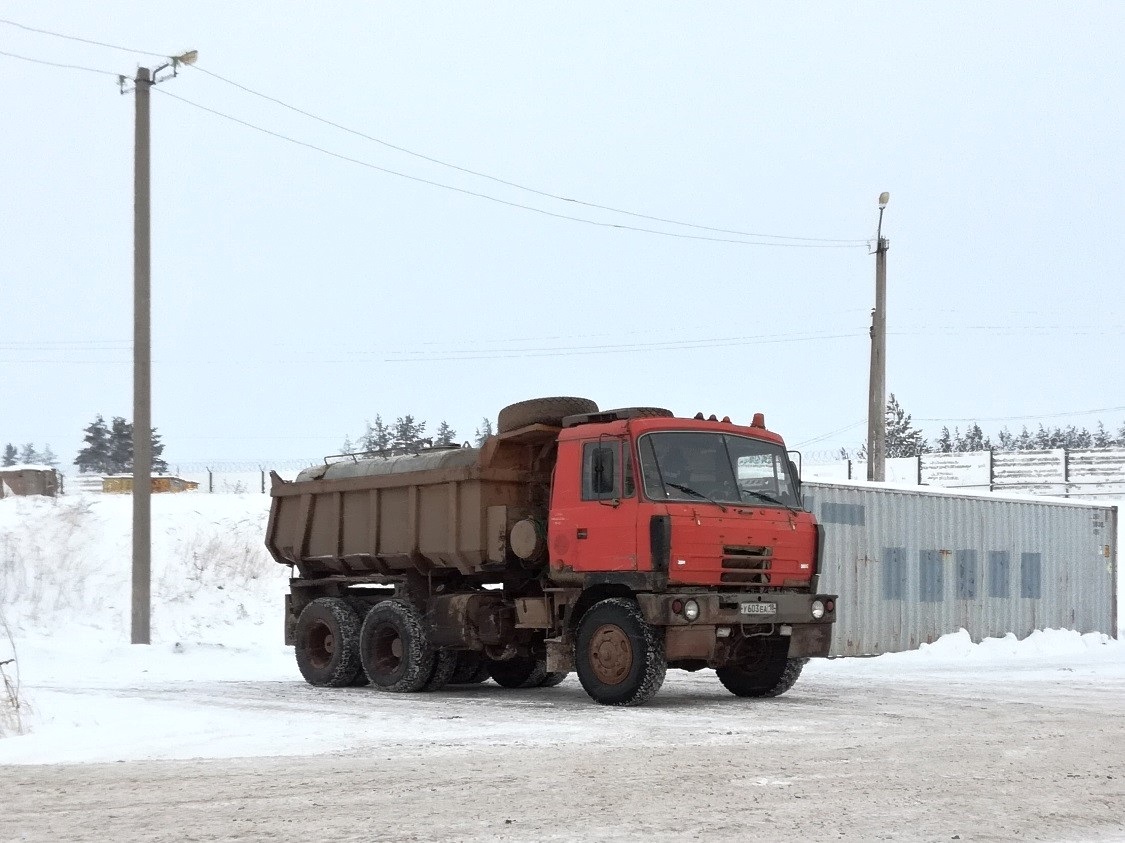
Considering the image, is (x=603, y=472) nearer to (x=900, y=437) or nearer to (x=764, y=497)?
(x=764, y=497)

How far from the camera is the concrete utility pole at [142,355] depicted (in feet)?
69.7

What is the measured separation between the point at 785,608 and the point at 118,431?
96.5m

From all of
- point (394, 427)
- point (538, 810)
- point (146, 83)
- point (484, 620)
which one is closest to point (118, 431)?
point (394, 427)

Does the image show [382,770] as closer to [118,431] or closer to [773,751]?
[773,751]

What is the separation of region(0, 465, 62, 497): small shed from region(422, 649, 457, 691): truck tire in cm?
2414

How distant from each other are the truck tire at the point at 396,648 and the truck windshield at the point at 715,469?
409 centimetres

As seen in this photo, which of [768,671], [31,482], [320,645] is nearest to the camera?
[768,671]

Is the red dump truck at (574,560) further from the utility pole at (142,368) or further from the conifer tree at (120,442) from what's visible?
the conifer tree at (120,442)

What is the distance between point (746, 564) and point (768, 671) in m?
1.76

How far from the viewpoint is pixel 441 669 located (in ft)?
56.3

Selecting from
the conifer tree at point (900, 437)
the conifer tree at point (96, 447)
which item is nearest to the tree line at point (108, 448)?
the conifer tree at point (96, 447)

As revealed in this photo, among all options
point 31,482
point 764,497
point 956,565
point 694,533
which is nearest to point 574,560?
point 694,533

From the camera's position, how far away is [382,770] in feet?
31.8

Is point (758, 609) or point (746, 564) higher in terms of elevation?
point (746, 564)
